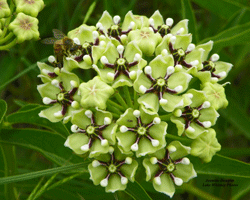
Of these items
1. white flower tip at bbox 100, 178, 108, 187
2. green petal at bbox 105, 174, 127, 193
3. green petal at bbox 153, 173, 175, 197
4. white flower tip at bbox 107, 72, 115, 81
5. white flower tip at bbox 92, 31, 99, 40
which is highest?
white flower tip at bbox 92, 31, 99, 40

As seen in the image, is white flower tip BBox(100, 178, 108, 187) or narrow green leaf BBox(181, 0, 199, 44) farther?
narrow green leaf BBox(181, 0, 199, 44)

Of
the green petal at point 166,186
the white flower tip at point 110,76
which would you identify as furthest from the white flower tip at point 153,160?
the white flower tip at point 110,76

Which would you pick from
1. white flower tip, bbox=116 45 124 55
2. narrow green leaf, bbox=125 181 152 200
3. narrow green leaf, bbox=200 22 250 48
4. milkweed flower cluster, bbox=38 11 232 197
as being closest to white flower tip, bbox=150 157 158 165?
milkweed flower cluster, bbox=38 11 232 197

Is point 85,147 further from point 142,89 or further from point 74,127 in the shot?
point 142,89

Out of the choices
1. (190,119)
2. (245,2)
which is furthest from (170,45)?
(245,2)

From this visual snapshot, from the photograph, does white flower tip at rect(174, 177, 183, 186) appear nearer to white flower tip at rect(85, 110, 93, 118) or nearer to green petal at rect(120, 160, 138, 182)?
green petal at rect(120, 160, 138, 182)

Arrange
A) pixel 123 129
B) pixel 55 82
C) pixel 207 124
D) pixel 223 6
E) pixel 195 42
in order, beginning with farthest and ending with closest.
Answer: pixel 223 6, pixel 195 42, pixel 55 82, pixel 207 124, pixel 123 129

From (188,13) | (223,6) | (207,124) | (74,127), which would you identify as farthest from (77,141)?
(223,6)
